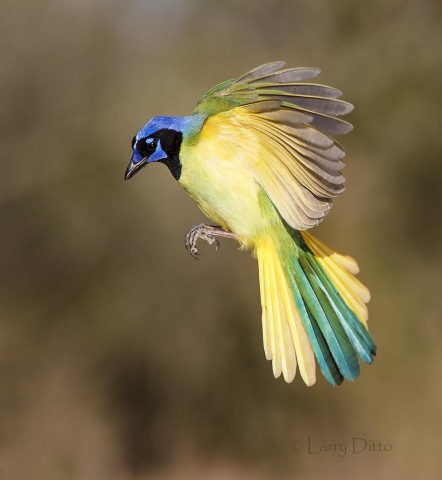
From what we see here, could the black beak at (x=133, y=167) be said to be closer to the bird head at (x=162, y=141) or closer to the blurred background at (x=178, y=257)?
the bird head at (x=162, y=141)

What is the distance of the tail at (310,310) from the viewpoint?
3.14 m

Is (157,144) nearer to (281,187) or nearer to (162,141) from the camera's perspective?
(162,141)

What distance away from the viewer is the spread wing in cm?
259

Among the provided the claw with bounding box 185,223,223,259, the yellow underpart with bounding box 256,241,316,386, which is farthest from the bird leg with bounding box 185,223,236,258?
the yellow underpart with bounding box 256,241,316,386

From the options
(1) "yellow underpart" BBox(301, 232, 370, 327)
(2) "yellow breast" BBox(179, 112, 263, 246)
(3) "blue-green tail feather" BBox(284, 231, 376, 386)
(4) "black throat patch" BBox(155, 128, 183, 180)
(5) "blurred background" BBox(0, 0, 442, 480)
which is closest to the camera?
(2) "yellow breast" BBox(179, 112, 263, 246)

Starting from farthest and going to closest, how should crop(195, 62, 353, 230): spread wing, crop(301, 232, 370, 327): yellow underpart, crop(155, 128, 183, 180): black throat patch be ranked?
crop(301, 232, 370, 327): yellow underpart
crop(155, 128, 183, 180): black throat patch
crop(195, 62, 353, 230): spread wing

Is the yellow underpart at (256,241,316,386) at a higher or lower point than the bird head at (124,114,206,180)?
lower

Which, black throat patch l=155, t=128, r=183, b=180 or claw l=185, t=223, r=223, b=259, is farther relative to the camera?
claw l=185, t=223, r=223, b=259

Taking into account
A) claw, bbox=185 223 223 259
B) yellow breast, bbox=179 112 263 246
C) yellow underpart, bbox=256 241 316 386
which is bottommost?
yellow underpart, bbox=256 241 316 386

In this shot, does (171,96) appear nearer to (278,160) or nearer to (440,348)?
(440,348)

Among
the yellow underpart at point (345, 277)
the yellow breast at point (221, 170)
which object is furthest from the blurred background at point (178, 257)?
the yellow breast at point (221, 170)

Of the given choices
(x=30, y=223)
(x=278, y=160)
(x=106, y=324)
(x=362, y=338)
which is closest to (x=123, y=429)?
(x=106, y=324)

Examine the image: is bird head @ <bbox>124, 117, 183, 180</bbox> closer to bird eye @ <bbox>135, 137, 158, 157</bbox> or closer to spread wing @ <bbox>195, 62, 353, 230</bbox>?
bird eye @ <bbox>135, 137, 158, 157</bbox>

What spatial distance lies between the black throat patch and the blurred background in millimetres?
3452
